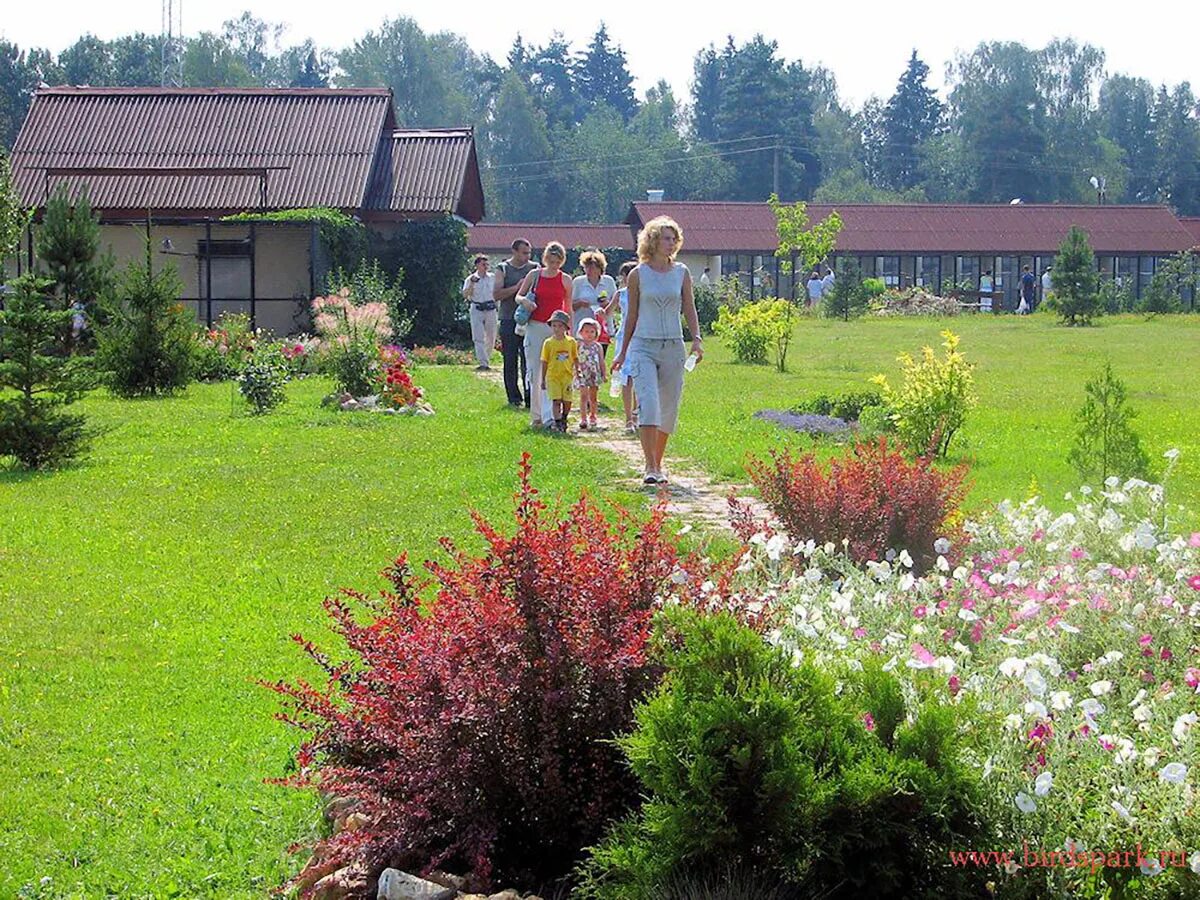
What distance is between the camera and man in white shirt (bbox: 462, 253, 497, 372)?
22.9m

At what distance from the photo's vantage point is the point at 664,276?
10.5 metres

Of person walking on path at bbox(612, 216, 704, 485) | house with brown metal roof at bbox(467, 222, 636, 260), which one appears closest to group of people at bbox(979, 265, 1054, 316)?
house with brown metal roof at bbox(467, 222, 636, 260)

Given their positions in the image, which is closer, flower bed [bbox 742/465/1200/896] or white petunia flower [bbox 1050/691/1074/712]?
flower bed [bbox 742/465/1200/896]

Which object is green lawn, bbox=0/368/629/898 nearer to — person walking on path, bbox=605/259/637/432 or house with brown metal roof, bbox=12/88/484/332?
person walking on path, bbox=605/259/637/432

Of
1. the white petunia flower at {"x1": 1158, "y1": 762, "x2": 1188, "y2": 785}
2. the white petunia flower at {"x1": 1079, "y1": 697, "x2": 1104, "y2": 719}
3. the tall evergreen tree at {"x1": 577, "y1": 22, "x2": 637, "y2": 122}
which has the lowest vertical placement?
the white petunia flower at {"x1": 1158, "y1": 762, "x2": 1188, "y2": 785}

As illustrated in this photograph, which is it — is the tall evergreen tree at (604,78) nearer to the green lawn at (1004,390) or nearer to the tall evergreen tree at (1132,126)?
the tall evergreen tree at (1132,126)

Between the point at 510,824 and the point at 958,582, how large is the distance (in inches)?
91.5

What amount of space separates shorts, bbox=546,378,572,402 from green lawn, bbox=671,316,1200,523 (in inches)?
45.3

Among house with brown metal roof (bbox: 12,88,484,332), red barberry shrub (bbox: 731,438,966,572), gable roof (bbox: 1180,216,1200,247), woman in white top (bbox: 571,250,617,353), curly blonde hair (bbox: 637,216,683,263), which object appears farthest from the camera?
gable roof (bbox: 1180,216,1200,247)

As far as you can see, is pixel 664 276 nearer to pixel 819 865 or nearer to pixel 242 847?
pixel 242 847

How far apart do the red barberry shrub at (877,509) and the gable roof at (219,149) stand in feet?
86.7

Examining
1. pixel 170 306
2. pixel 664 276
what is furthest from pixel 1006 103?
pixel 664 276

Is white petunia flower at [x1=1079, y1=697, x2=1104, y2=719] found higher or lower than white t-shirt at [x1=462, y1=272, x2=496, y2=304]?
lower

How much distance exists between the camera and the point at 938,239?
61219 mm
